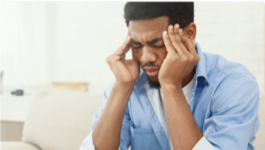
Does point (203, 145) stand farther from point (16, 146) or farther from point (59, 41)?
point (59, 41)

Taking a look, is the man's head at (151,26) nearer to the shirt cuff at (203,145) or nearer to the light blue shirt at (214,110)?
the light blue shirt at (214,110)

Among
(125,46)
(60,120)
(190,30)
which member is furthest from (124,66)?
(60,120)

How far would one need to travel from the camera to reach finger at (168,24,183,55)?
3.25 ft

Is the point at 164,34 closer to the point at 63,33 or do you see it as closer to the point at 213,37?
the point at 213,37

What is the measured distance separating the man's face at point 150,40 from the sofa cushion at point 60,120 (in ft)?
1.93

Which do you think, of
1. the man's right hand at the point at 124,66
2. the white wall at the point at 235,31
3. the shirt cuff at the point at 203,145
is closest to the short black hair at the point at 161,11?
the man's right hand at the point at 124,66

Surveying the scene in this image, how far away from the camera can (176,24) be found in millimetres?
1010

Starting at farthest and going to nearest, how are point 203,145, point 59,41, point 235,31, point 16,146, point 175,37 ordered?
point 59,41, point 235,31, point 16,146, point 175,37, point 203,145

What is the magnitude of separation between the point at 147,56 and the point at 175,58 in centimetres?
11

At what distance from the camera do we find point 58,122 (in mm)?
1522

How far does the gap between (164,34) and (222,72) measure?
0.28 m

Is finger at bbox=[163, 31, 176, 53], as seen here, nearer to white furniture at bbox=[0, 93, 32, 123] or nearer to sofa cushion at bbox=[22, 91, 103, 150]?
sofa cushion at bbox=[22, 91, 103, 150]

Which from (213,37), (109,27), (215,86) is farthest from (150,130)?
(109,27)

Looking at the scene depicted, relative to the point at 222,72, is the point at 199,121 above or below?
below
